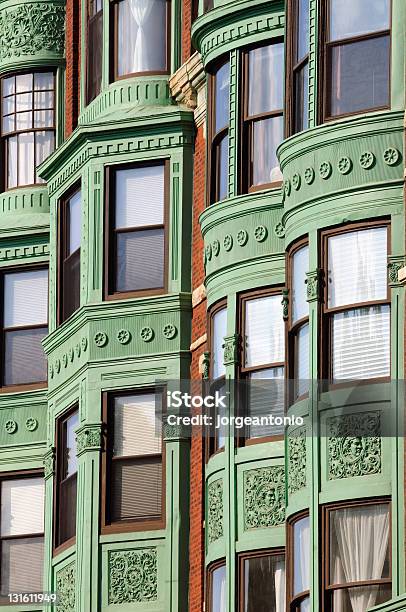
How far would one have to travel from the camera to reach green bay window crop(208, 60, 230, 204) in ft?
128

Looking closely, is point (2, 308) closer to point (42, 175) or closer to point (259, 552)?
point (42, 175)

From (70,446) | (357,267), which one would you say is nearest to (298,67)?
(357,267)

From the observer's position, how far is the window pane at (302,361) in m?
34.8

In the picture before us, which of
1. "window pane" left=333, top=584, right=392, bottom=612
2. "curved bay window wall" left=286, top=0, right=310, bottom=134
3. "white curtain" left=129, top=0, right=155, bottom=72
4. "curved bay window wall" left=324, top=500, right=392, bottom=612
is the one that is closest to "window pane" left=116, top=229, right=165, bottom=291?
"white curtain" left=129, top=0, right=155, bottom=72

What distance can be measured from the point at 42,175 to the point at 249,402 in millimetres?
9360

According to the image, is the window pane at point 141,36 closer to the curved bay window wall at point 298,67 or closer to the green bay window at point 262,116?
Answer: the green bay window at point 262,116

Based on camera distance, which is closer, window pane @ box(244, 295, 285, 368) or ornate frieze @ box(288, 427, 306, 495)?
ornate frieze @ box(288, 427, 306, 495)

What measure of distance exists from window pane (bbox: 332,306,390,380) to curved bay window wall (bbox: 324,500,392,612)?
1775 mm

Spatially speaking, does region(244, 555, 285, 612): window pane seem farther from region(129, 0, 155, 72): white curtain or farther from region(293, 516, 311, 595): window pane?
region(129, 0, 155, 72): white curtain

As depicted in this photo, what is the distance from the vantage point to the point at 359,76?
115 feet

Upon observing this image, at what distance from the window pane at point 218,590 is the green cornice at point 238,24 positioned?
789cm

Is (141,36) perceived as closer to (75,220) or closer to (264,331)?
(75,220)

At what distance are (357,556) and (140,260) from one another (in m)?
9.51

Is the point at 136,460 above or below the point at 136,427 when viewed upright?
below
